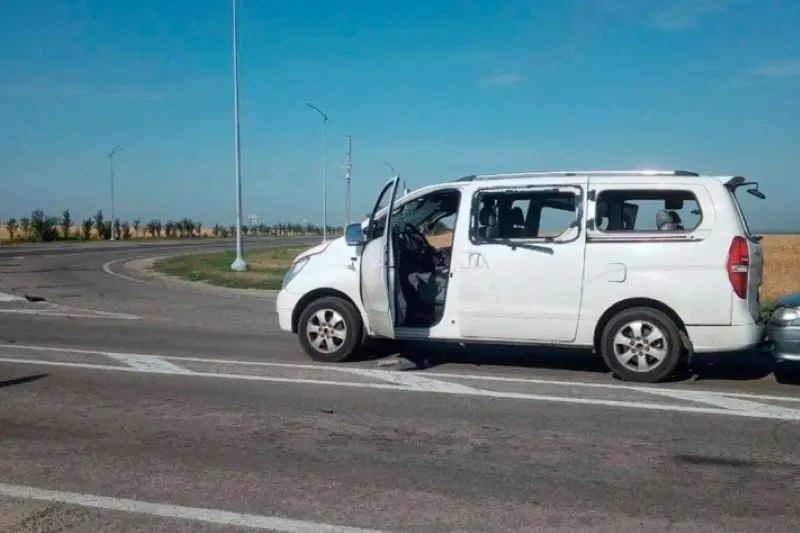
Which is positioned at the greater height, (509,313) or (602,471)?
(509,313)

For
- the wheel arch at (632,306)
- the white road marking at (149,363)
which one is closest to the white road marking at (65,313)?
the white road marking at (149,363)

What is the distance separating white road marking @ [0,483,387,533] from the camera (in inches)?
173

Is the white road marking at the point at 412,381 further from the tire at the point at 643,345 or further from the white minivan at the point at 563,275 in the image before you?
the tire at the point at 643,345

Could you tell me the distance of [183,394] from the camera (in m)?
7.64

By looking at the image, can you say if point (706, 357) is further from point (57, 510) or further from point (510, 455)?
point (57, 510)

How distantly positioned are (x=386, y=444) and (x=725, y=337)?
357cm

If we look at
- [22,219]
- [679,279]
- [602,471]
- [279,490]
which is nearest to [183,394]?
[279,490]

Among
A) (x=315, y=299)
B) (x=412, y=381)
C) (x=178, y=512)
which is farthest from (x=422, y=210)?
(x=178, y=512)

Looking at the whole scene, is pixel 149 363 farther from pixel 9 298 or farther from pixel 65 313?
pixel 9 298

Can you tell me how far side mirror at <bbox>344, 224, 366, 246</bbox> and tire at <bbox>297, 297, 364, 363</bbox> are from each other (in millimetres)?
676

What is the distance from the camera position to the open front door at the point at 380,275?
28.0 ft

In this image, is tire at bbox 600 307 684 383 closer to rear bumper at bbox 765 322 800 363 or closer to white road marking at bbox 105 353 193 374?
rear bumper at bbox 765 322 800 363

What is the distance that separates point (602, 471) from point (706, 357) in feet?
15.0

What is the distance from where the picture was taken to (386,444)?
5957mm
